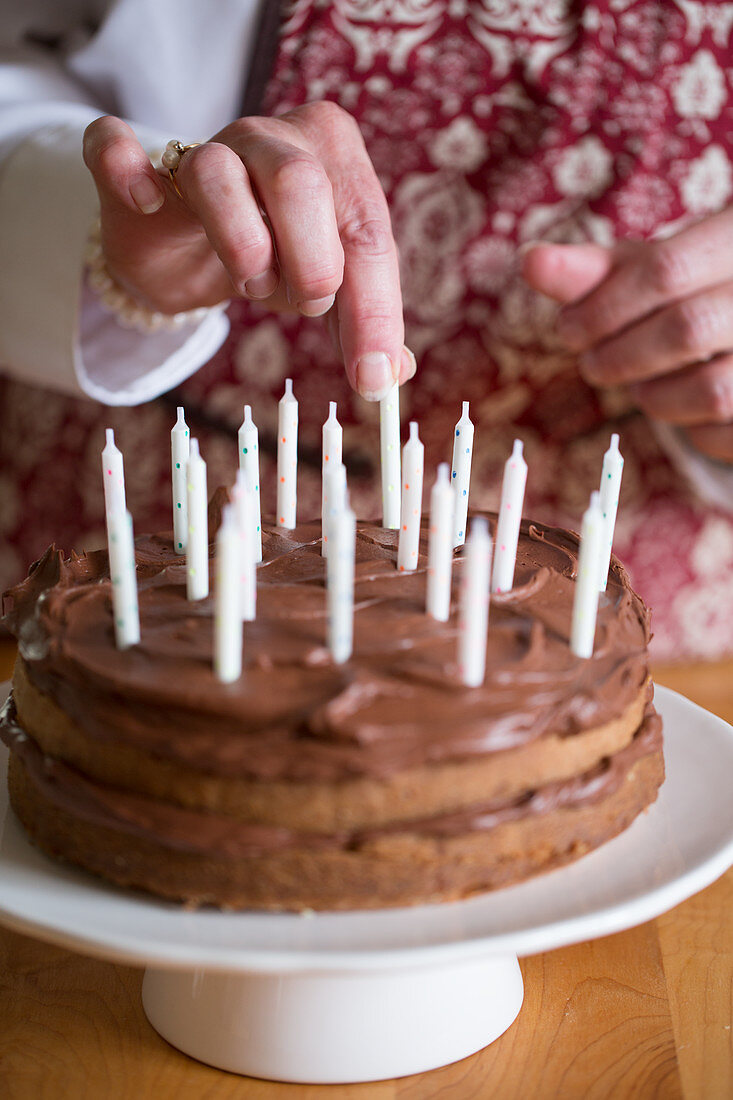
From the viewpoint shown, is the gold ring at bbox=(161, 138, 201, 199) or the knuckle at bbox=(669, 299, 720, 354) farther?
the knuckle at bbox=(669, 299, 720, 354)

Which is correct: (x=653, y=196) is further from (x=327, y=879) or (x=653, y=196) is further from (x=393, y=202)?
(x=327, y=879)

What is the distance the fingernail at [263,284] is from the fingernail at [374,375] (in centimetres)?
11

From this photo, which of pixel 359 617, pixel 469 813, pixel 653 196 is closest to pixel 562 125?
pixel 653 196

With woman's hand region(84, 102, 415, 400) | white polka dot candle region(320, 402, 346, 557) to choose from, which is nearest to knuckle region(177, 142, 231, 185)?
woman's hand region(84, 102, 415, 400)

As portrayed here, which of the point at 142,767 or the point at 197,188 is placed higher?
the point at 197,188

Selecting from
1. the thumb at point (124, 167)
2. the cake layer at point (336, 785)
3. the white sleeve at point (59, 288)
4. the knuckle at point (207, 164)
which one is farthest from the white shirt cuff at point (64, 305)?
the cake layer at point (336, 785)

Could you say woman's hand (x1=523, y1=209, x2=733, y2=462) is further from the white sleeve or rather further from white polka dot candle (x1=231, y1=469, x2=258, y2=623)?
white polka dot candle (x1=231, y1=469, x2=258, y2=623)

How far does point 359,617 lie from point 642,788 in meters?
0.25

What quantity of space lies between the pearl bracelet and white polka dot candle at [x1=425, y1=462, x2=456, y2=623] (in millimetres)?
627

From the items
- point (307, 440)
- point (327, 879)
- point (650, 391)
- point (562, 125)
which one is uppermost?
point (562, 125)

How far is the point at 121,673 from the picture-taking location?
26.0 inches

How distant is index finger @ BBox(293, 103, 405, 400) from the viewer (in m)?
0.92

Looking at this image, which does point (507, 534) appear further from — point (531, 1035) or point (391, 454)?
point (531, 1035)

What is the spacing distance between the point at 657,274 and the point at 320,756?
0.76 metres
